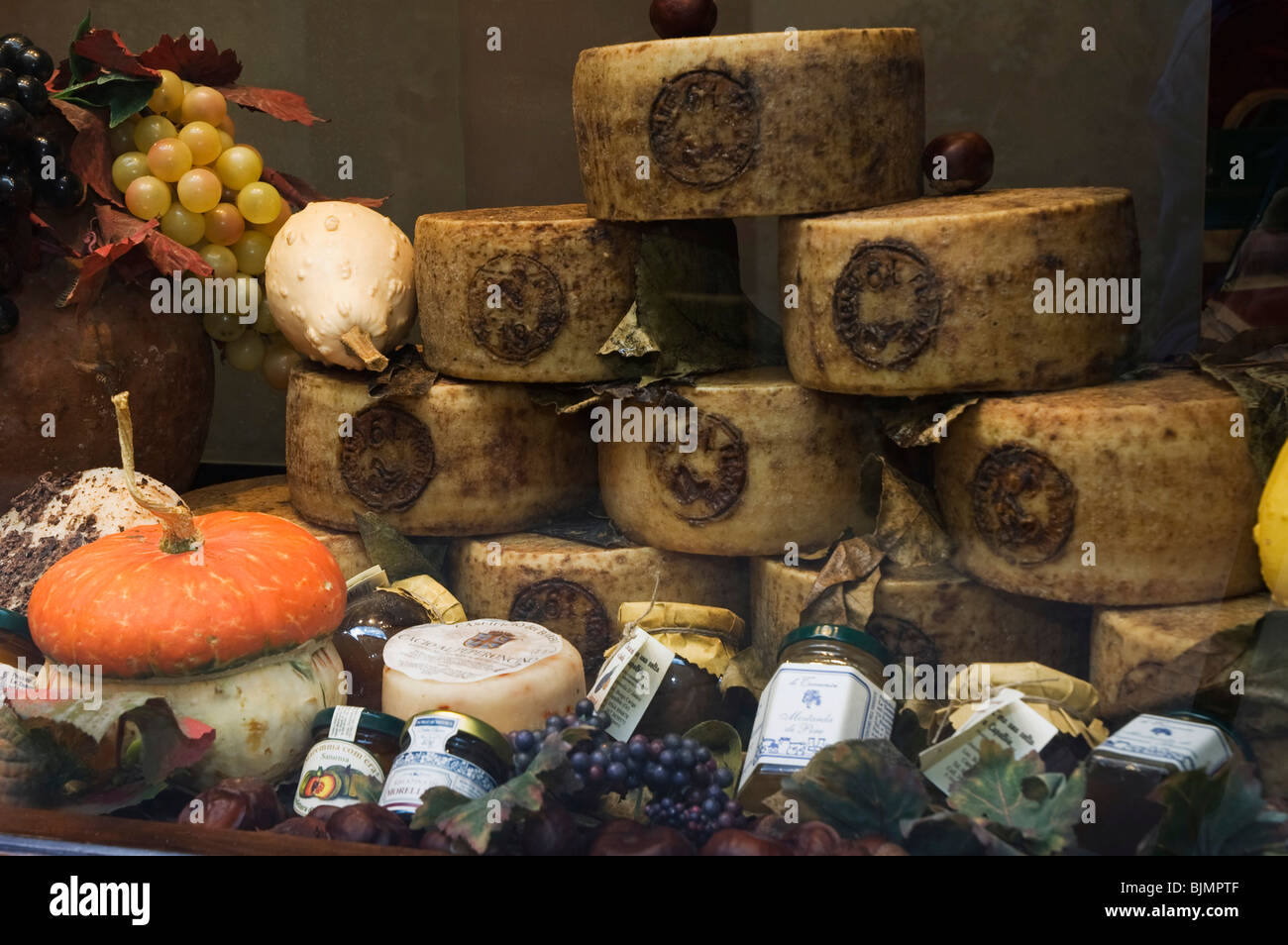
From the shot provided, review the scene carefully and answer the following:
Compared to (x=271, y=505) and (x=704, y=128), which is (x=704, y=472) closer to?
(x=704, y=128)

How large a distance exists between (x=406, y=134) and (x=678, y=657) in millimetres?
677

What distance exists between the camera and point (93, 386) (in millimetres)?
1799

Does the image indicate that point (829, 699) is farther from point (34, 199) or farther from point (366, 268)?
point (34, 199)

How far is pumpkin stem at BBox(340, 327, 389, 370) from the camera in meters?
1.72

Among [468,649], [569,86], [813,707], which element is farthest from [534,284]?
[813,707]

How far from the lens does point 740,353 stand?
1.57 metres

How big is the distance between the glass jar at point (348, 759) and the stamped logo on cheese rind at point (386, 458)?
471 mm

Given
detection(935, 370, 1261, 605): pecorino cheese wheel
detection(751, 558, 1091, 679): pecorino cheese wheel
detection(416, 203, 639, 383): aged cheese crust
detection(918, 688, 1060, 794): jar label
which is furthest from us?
detection(416, 203, 639, 383): aged cheese crust

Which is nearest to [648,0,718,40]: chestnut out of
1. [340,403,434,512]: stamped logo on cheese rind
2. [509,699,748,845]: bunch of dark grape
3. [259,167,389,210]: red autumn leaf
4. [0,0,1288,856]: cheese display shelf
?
[0,0,1288,856]: cheese display shelf

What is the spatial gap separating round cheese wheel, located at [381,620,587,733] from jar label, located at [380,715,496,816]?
1.8 inches

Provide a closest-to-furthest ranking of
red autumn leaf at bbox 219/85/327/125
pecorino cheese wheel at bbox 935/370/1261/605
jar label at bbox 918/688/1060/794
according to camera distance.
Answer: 1. jar label at bbox 918/688/1060/794
2. pecorino cheese wheel at bbox 935/370/1261/605
3. red autumn leaf at bbox 219/85/327/125

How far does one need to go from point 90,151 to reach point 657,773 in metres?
→ 1.16

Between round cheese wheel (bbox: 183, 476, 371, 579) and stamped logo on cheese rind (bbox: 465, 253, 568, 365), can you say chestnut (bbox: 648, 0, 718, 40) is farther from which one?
round cheese wheel (bbox: 183, 476, 371, 579)

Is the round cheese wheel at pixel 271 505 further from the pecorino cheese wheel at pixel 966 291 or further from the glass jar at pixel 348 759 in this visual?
the pecorino cheese wheel at pixel 966 291
